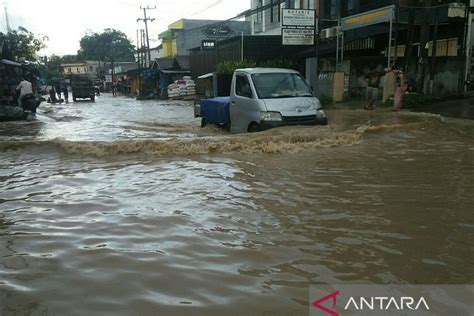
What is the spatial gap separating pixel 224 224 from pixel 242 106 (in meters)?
5.90

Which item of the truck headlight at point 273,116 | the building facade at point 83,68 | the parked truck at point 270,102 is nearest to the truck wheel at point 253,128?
the parked truck at point 270,102

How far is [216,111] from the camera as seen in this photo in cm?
1170

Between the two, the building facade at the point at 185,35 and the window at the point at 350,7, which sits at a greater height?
the building facade at the point at 185,35

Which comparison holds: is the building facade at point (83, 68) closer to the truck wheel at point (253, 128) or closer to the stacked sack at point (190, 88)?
the stacked sack at point (190, 88)

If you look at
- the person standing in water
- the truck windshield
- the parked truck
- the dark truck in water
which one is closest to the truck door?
the parked truck

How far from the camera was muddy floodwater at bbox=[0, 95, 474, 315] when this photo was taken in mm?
3139

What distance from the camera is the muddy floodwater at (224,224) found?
10.3 ft

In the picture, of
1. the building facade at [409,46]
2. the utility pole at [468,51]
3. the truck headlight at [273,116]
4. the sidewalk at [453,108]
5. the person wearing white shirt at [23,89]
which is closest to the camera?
the truck headlight at [273,116]

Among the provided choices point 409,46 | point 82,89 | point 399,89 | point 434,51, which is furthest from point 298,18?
point 82,89

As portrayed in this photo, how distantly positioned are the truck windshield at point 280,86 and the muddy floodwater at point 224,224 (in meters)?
1.55

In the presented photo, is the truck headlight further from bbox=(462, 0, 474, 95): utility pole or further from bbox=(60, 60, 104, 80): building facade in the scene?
bbox=(60, 60, 104, 80): building facade

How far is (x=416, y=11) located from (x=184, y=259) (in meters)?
16.9

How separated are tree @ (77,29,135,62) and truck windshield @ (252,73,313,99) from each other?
92.7 m

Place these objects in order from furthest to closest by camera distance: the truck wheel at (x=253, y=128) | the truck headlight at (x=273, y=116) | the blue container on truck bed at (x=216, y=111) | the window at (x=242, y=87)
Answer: the blue container on truck bed at (x=216, y=111) < the window at (x=242, y=87) < the truck wheel at (x=253, y=128) < the truck headlight at (x=273, y=116)
